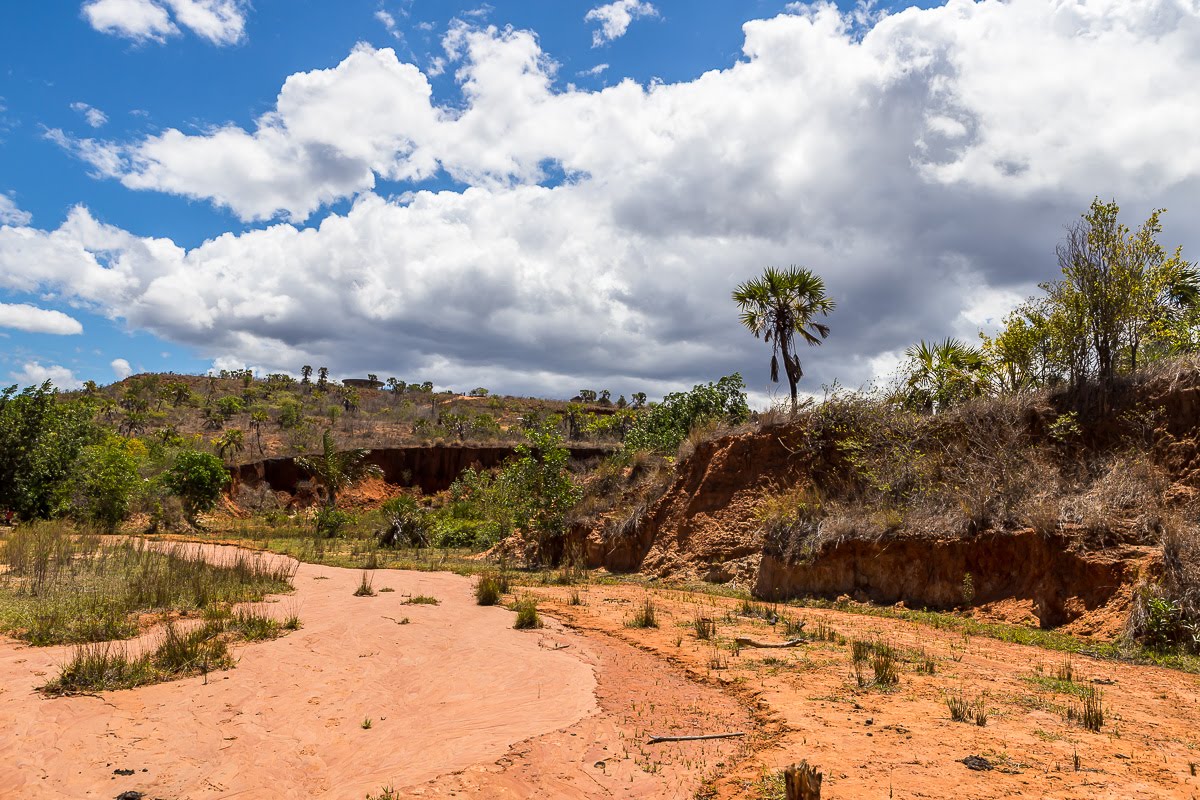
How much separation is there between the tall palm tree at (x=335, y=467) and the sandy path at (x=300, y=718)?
3056 centimetres

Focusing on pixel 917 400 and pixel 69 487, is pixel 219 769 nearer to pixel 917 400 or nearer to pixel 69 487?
pixel 917 400

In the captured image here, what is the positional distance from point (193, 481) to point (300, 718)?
114 ft

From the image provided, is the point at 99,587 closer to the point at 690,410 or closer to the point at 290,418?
the point at 690,410

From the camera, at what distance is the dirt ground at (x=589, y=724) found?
18.0 feet

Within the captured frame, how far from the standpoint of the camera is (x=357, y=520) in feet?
123

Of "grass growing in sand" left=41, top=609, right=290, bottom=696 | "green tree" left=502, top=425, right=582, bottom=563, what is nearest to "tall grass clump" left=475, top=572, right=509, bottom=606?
"grass growing in sand" left=41, top=609, right=290, bottom=696

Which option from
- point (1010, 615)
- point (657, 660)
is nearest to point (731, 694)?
point (657, 660)

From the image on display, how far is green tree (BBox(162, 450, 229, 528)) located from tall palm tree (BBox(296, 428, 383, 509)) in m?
5.97

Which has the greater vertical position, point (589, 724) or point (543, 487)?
point (543, 487)

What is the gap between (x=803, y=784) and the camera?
4.35 metres

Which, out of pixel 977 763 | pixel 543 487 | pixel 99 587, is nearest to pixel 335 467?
pixel 543 487

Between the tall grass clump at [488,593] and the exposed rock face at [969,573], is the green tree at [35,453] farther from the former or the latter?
the exposed rock face at [969,573]

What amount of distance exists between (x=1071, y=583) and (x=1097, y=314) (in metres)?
6.34

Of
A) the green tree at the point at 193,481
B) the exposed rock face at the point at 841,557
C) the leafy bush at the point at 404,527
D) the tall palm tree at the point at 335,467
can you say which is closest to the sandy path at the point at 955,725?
the exposed rock face at the point at 841,557
